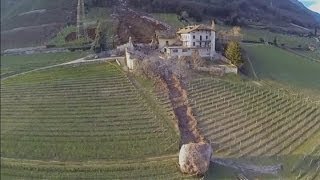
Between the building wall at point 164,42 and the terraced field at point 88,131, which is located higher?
the building wall at point 164,42

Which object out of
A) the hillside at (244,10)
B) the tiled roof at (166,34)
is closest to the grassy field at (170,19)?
the hillside at (244,10)

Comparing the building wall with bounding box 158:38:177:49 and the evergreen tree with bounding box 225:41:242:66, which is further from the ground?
the building wall with bounding box 158:38:177:49

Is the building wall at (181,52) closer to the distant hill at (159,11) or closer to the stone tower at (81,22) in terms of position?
the stone tower at (81,22)

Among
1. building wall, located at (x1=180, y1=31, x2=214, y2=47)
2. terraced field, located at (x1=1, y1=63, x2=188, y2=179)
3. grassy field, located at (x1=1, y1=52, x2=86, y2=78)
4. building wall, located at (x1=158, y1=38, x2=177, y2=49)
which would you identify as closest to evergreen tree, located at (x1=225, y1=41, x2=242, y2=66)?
building wall, located at (x1=180, y1=31, x2=214, y2=47)

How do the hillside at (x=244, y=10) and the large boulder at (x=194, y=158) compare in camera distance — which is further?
the hillside at (x=244, y=10)

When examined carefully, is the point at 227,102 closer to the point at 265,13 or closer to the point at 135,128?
the point at 135,128

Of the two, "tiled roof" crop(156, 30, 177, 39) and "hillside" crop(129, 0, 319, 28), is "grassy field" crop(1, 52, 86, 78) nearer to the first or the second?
"tiled roof" crop(156, 30, 177, 39)

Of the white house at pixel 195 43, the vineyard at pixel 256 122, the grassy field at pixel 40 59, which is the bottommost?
the vineyard at pixel 256 122
